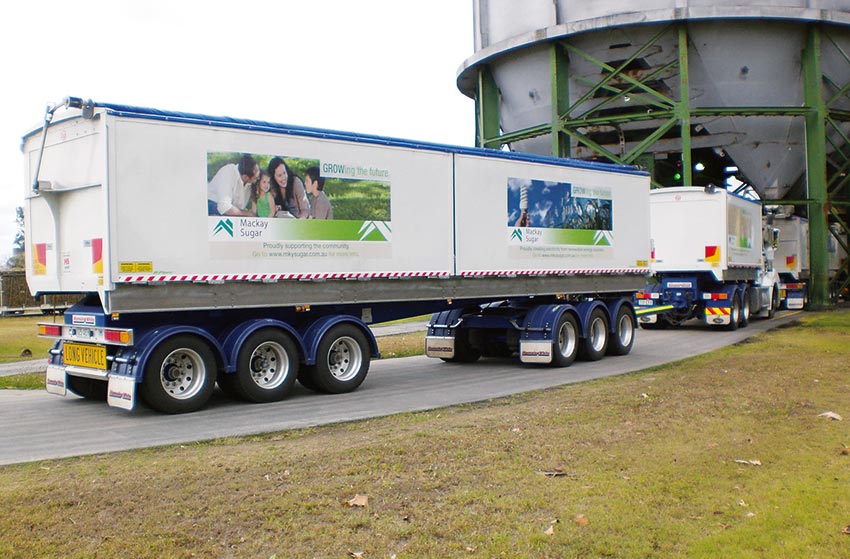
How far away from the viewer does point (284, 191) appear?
11500mm

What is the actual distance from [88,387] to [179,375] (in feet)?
7.08

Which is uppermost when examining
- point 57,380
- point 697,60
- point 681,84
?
point 697,60

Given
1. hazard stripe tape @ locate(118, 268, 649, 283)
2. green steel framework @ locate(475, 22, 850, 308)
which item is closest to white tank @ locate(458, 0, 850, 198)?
green steel framework @ locate(475, 22, 850, 308)

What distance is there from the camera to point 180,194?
10.5m

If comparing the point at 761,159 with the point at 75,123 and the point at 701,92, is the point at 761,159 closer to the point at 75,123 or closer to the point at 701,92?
the point at 701,92

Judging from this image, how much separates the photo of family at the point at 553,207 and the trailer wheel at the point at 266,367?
5220mm

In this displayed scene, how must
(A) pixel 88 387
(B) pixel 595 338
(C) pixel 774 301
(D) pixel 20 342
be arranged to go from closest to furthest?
(A) pixel 88 387, (B) pixel 595 338, (D) pixel 20 342, (C) pixel 774 301

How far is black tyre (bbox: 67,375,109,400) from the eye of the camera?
11969 millimetres

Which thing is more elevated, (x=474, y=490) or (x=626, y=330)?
(x=626, y=330)

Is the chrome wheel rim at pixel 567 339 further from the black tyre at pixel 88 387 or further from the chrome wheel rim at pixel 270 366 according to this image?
the black tyre at pixel 88 387

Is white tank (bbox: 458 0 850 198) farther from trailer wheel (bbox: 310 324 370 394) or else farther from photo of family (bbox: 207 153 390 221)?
trailer wheel (bbox: 310 324 370 394)

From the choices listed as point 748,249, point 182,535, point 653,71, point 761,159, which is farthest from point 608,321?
point 761,159

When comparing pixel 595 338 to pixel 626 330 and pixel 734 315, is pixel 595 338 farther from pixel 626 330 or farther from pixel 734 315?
pixel 734 315

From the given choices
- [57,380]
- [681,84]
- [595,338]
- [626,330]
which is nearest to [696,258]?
[626,330]
